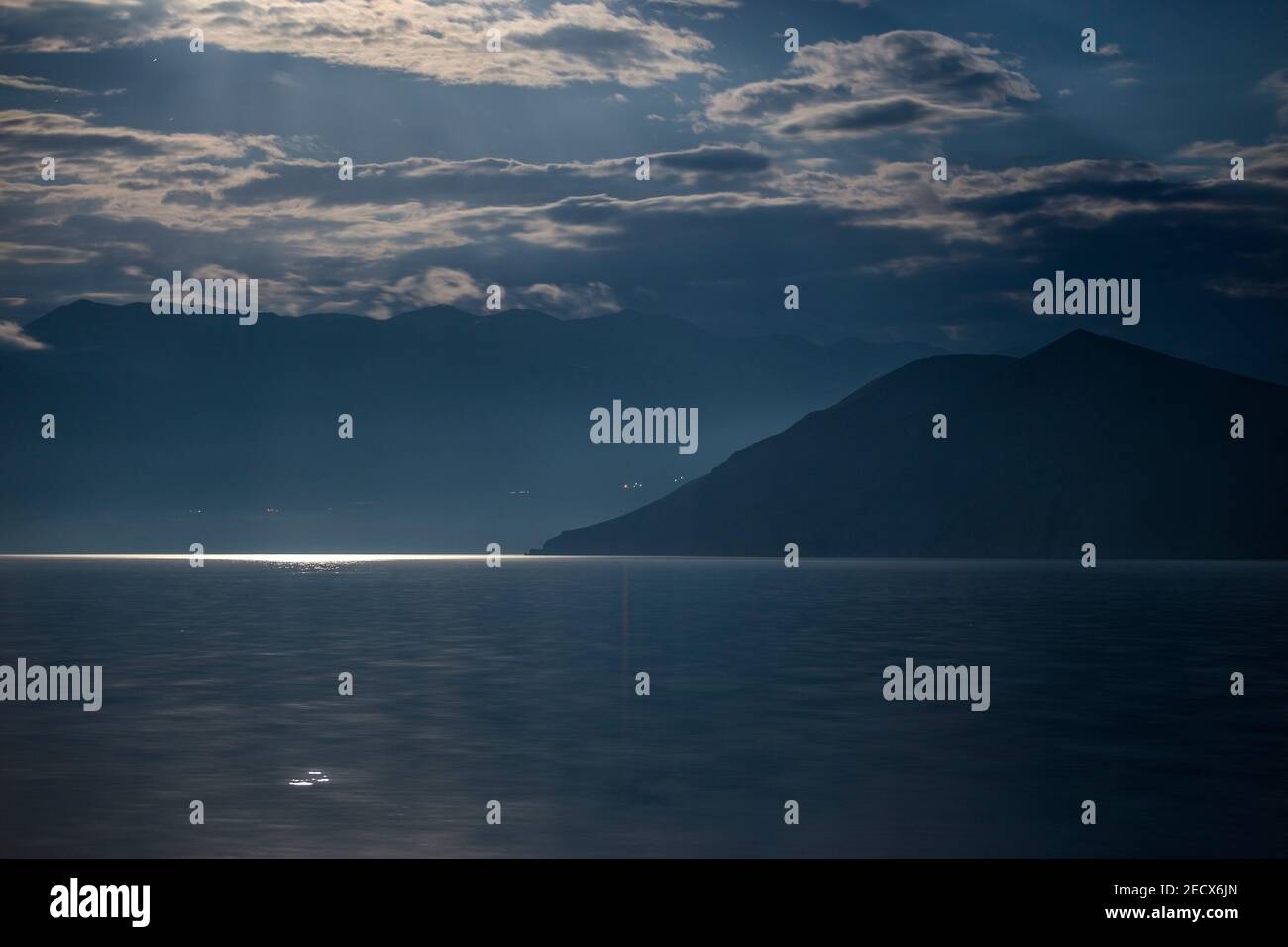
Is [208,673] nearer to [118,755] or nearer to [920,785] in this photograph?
[118,755]

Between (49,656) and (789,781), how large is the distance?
170 feet

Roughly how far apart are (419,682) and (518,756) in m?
22.0

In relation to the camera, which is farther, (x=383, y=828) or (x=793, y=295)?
(x=793, y=295)

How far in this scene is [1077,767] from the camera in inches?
1465

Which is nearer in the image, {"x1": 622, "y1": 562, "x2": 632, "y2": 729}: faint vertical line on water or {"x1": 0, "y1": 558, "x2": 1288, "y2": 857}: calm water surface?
{"x1": 0, "y1": 558, "x2": 1288, "y2": 857}: calm water surface

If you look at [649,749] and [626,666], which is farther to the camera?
[626,666]

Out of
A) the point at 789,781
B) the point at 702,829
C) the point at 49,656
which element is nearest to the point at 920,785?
the point at 789,781

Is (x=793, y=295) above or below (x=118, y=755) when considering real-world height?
above

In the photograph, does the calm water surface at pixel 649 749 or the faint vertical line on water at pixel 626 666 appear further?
the faint vertical line on water at pixel 626 666

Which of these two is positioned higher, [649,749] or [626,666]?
[626,666]

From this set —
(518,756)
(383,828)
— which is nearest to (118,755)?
(518,756)
